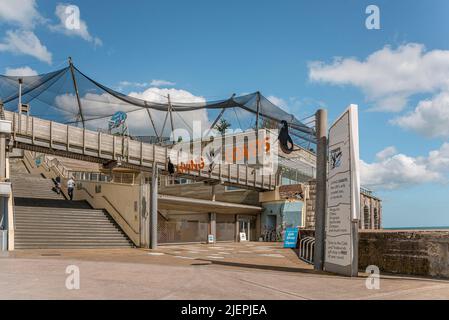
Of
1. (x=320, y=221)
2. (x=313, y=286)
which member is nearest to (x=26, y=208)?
(x=320, y=221)

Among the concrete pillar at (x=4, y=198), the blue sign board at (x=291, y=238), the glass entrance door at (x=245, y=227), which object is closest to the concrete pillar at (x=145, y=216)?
the concrete pillar at (x=4, y=198)

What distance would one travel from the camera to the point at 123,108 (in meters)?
38.4

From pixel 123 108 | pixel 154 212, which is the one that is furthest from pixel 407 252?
pixel 123 108

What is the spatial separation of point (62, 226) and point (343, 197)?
14.9 m

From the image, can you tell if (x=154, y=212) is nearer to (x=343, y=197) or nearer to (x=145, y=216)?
(x=145, y=216)

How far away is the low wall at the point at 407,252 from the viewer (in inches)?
402

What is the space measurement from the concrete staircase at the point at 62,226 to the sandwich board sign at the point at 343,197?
40.1ft

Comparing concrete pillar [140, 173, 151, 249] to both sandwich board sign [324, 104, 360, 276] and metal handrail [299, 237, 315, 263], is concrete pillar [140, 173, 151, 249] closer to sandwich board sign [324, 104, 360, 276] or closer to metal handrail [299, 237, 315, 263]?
metal handrail [299, 237, 315, 263]

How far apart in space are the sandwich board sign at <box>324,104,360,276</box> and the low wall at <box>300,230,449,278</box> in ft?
4.20

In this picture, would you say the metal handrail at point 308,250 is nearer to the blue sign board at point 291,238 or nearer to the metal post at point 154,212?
the blue sign board at point 291,238

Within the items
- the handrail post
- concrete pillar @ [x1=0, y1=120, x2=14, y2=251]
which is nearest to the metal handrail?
the handrail post

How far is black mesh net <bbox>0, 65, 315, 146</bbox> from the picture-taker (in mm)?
34188
